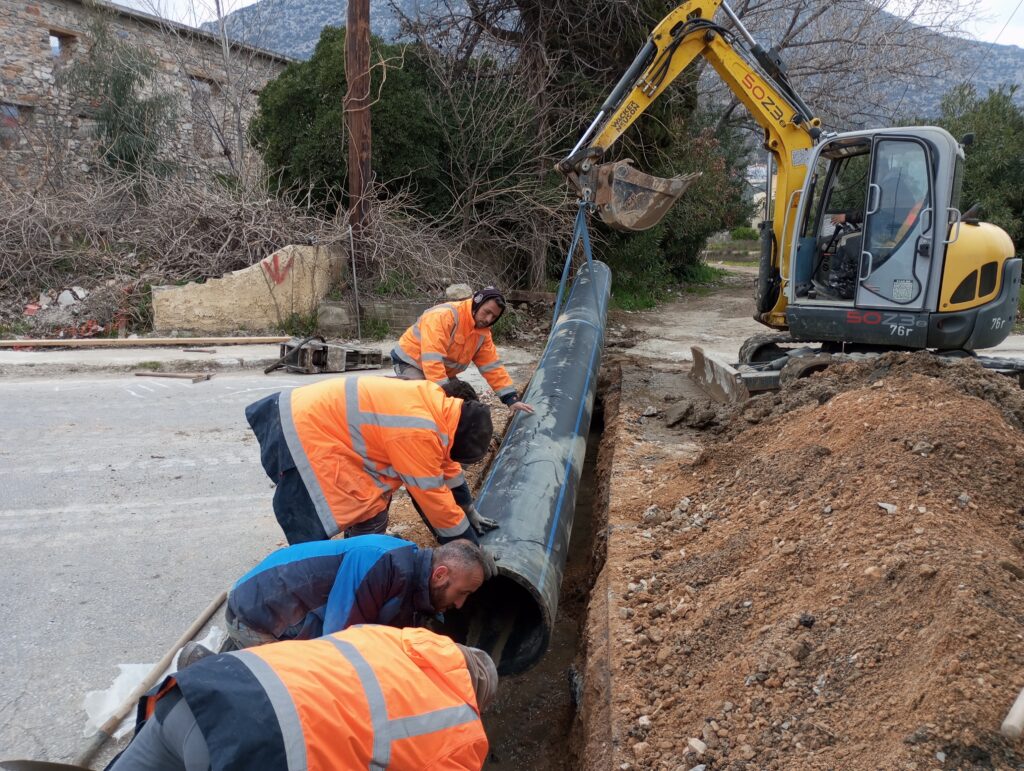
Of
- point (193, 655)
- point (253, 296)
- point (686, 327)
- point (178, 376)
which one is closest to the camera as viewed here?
point (193, 655)

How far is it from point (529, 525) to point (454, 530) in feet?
1.60

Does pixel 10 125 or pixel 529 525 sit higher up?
pixel 10 125

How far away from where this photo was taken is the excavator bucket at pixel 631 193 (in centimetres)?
720

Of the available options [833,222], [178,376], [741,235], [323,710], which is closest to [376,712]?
[323,710]

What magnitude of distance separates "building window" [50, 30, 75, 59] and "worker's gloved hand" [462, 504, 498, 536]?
58.4 feet

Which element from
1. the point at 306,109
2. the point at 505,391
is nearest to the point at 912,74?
the point at 306,109

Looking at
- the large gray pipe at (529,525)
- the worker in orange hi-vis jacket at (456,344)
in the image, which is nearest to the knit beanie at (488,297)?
the worker in orange hi-vis jacket at (456,344)

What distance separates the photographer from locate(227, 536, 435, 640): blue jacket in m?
2.61

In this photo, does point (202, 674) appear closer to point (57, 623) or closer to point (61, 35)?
point (57, 623)

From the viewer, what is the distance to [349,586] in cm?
261

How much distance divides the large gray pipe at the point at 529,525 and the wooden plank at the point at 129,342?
18.5ft

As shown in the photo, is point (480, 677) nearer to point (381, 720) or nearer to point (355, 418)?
point (381, 720)

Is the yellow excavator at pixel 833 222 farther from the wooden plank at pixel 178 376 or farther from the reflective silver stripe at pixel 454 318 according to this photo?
the wooden plank at pixel 178 376

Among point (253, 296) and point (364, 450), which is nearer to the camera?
point (364, 450)
